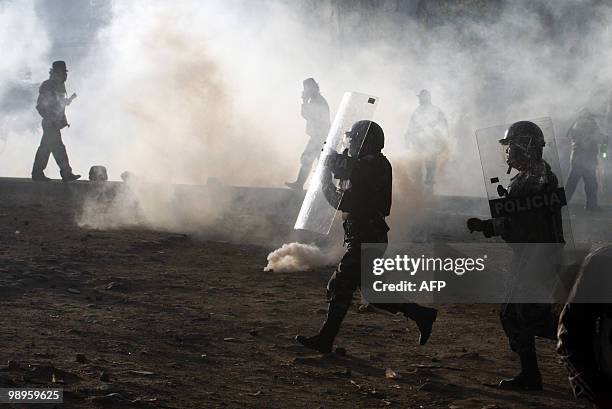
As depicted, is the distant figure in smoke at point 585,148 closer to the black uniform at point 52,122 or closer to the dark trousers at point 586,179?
the dark trousers at point 586,179

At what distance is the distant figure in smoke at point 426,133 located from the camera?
48.1 ft

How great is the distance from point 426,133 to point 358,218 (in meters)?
9.80

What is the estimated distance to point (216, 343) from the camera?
566 cm

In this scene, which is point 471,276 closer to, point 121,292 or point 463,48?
point 121,292

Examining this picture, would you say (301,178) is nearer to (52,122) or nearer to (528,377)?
(52,122)

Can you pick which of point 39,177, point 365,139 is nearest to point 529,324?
point 365,139

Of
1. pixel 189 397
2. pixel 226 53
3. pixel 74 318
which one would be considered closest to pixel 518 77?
pixel 226 53

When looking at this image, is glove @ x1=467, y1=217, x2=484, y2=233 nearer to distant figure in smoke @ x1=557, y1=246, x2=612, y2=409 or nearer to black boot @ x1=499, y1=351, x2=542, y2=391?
black boot @ x1=499, y1=351, x2=542, y2=391

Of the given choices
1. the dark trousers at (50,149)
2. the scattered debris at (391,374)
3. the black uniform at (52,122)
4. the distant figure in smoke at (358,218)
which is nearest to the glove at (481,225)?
the distant figure in smoke at (358,218)

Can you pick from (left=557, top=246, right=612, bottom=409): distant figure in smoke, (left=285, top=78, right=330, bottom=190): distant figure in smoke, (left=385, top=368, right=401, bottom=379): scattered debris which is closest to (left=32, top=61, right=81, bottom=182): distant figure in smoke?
(left=285, top=78, right=330, bottom=190): distant figure in smoke

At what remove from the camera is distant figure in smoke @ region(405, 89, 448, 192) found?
14.7 meters

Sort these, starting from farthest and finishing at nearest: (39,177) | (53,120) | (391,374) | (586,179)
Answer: (39,177) < (53,120) < (586,179) < (391,374)

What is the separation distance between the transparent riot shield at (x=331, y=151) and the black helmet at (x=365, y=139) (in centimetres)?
16

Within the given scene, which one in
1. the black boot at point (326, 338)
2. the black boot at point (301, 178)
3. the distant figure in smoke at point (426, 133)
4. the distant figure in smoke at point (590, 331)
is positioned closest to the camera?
the distant figure in smoke at point (590, 331)
